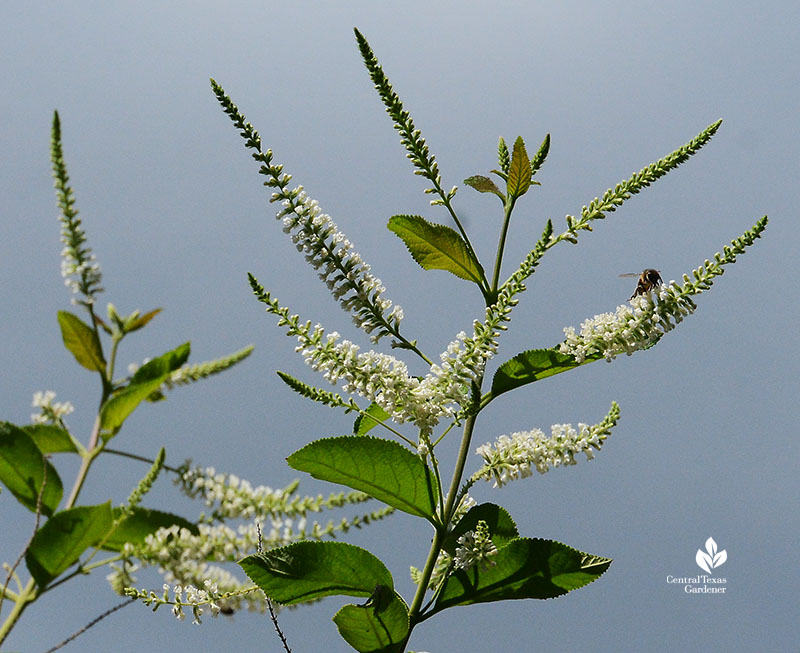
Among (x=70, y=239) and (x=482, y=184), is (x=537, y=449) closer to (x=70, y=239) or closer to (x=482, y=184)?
(x=482, y=184)

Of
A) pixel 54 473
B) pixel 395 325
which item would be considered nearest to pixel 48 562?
pixel 54 473

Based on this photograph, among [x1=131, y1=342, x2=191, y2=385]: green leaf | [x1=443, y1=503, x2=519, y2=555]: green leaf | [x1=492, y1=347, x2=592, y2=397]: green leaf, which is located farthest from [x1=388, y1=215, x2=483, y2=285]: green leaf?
[x1=131, y1=342, x2=191, y2=385]: green leaf

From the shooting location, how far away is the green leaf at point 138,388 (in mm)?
2338

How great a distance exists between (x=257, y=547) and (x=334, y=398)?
1.94 ft

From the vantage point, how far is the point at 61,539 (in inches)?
89.2

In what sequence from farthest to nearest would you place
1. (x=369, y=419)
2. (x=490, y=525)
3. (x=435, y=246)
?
1. (x=369, y=419)
2. (x=435, y=246)
3. (x=490, y=525)

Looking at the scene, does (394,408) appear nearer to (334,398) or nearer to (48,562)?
(334,398)

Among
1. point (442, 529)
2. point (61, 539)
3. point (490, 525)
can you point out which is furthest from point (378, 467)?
point (61, 539)

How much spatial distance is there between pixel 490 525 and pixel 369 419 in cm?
75

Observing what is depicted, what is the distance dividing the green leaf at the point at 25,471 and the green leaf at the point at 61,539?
6.5 inches

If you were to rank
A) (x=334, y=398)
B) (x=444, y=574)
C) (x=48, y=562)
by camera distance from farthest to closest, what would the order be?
(x=444, y=574)
(x=334, y=398)
(x=48, y=562)

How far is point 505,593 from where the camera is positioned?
2.62 m

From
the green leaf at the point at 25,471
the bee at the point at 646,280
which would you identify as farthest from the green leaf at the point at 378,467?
the bee at the point at 646,280

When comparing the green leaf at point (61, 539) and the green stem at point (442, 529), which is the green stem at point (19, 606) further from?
the green stem at point (442, 529)
